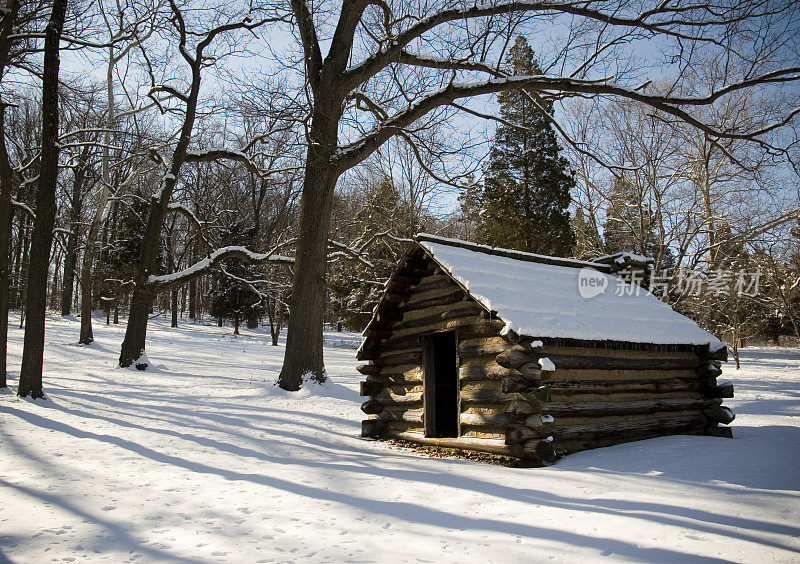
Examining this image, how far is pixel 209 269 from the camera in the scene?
1736cm

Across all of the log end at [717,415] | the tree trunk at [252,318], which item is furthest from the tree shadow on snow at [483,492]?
the tree trunk at [252,318]

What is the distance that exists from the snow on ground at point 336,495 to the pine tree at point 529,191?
18.8 meters

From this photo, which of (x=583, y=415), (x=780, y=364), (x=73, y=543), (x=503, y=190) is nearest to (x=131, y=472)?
(x=73, y=543)

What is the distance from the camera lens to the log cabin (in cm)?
859

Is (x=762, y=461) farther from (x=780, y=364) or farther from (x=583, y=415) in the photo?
(x=780, y=364)

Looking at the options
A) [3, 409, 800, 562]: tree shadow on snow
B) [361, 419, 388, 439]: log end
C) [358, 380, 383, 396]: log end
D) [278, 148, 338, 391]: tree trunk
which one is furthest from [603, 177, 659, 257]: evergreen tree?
[3, 409, 800, 562]: tree shadow on snow

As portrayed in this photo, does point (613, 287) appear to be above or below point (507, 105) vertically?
below

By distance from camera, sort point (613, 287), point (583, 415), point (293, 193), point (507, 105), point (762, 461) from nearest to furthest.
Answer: point (762, 461) < point (583, 415) < point (613, 287) < point (507, 105) < point (293, 193)

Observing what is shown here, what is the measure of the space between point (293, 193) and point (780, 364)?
28617 millimetres

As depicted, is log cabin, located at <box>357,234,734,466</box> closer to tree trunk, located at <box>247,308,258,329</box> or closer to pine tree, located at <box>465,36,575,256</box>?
pine tree, located at <box>465,36,575,256</box>

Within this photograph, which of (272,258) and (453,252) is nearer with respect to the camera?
(453,252)

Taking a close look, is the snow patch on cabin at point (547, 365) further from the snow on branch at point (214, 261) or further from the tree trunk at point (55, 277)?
the tree trunk at point (55, 277)

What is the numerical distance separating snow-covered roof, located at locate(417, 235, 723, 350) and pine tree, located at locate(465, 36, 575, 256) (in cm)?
1760

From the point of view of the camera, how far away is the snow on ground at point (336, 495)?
4750mm
